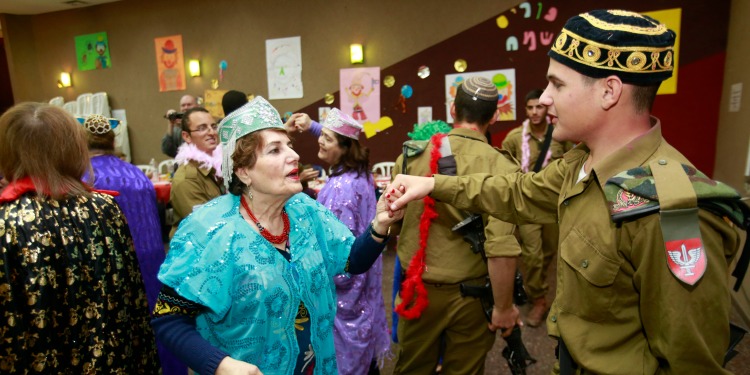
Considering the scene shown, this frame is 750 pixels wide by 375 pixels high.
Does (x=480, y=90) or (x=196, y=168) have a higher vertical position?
(x=480, y=90)

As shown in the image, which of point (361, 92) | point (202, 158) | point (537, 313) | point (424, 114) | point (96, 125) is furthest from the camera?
point (361, 92)

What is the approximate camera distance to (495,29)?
579 cm


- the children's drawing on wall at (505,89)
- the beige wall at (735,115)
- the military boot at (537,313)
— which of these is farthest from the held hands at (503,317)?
the children's drawing on wall at (505,89)

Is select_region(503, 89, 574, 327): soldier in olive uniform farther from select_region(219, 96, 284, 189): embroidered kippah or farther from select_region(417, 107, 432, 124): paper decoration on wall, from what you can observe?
select_region(219, 96, 284, 189): embroidered kippah

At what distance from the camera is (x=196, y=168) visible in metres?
2.85

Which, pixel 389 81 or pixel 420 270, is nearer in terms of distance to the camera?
pixel 420 270

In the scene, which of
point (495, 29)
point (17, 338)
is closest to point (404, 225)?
point (17, 338)

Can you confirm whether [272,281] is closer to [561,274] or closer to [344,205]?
[561,274]

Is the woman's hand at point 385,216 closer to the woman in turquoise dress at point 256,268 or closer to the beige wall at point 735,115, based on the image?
the woman in turquoise dress at point 256,268

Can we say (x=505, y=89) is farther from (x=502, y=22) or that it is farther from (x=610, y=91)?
(x=610, y=91)

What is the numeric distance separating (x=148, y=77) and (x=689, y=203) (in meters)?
8.87

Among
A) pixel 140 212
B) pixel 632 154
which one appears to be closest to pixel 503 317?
pixel 632 154

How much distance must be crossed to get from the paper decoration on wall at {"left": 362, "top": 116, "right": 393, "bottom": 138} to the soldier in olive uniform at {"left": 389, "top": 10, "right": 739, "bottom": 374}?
530 cm

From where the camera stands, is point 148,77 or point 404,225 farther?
point 148,77
